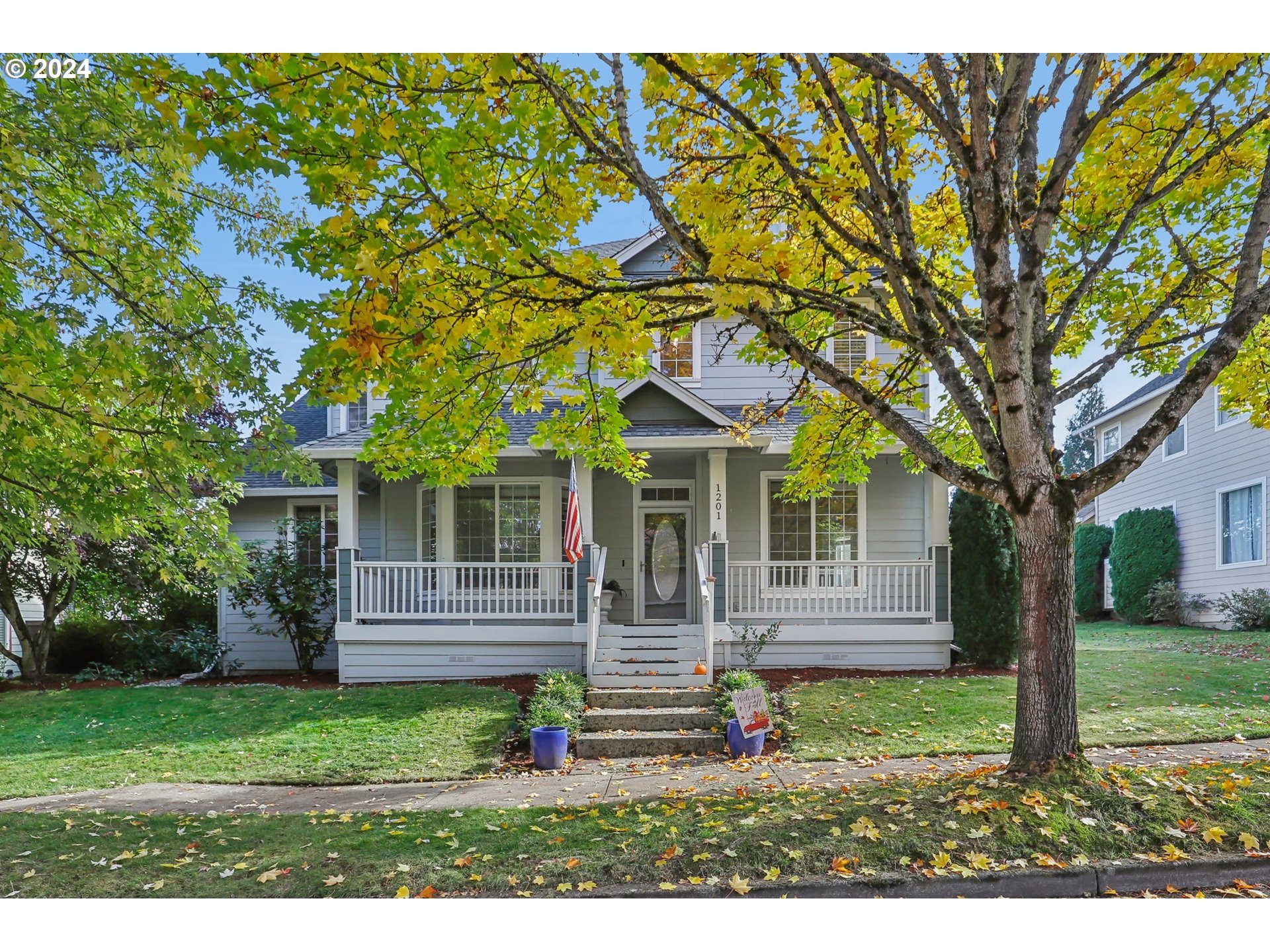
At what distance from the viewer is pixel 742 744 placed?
852 centimetres

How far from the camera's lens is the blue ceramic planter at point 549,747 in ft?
27.4

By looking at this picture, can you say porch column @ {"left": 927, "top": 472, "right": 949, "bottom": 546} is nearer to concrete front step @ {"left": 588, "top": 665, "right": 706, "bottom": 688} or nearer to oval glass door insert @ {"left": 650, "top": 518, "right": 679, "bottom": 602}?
oval glass door insert @ {"left": 650, "top": 518, "right": 679, "bottom": 602}

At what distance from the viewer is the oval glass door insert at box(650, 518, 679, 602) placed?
1423 cm

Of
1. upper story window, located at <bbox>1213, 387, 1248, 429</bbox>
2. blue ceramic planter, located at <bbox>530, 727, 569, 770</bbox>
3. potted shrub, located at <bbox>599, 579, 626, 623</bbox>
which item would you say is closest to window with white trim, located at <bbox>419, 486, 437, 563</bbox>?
potted shrub, located at <bbox>599, 579, 626, 623</bbox>

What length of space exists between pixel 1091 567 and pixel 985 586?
46.8 ft

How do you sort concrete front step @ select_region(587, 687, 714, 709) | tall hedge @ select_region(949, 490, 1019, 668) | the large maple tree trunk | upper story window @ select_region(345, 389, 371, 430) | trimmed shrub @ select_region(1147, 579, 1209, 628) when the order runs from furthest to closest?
1. trimmed shrub @ select_region(1147, 579, 1209, 628)
2. upper story window @ select_region(345, 389, 371, 430)
3. tall hedge @ select_region(949, 490, 1019, 668)
4. concrete front step @ select_region(587, 687, 714, 709)
5. the large maple tree trunk

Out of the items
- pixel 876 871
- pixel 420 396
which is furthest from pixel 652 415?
pixel 876 871

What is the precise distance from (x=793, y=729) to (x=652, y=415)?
5438 millimetres

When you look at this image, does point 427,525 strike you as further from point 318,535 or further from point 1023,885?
point 1023,885

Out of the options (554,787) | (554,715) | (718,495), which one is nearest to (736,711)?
(554,787)

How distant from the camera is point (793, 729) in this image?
29.9ft

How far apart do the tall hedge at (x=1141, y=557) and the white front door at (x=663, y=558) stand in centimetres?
1291

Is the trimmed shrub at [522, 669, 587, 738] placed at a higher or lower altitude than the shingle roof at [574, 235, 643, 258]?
lower

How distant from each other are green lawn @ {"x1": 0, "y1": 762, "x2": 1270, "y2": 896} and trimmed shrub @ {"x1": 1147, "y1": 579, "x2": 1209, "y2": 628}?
50.3 ft
